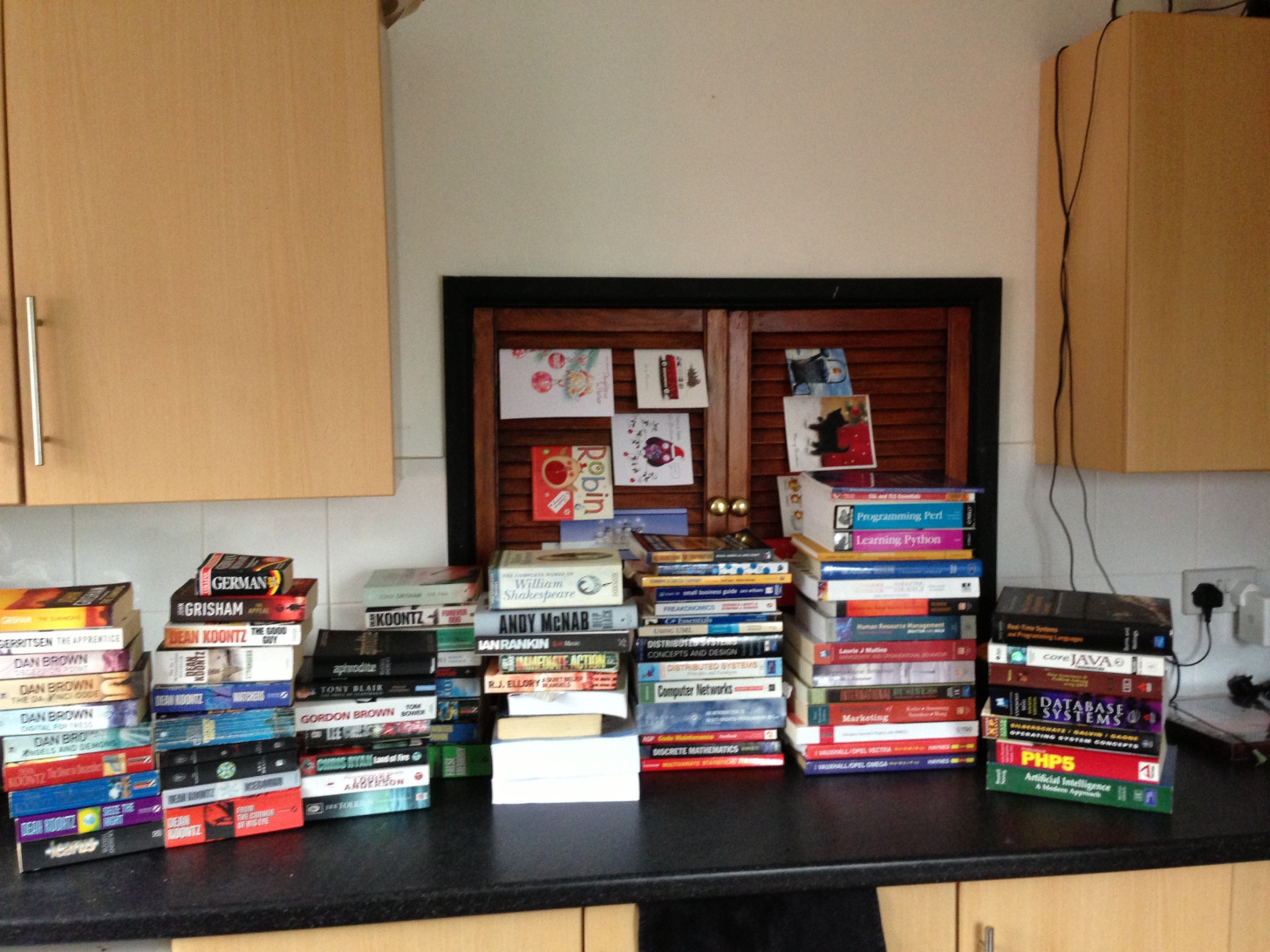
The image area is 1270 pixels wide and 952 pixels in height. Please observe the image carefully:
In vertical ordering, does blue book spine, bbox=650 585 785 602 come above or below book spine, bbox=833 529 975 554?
below

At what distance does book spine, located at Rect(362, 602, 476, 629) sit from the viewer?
1.57 metres

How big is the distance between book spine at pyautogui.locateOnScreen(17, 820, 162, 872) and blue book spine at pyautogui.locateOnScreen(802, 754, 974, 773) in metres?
1.02

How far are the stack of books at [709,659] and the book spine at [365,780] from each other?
37cm

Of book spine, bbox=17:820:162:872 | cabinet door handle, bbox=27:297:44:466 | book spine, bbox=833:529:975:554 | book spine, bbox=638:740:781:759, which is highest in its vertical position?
cabinet door handle, bbox=27:297:44:466

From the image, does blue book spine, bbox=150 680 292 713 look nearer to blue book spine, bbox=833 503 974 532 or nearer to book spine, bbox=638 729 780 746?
book spine, bbox=638 729 780 746

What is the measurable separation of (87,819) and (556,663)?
688 mm

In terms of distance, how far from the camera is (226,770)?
4.46ft

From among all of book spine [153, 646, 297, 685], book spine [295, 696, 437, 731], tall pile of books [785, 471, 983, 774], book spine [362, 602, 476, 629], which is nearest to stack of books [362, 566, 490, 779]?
book spine [362, 602, 476, 629]

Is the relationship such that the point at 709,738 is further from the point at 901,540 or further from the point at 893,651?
the point at 901,540

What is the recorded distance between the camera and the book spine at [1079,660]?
1453 mm

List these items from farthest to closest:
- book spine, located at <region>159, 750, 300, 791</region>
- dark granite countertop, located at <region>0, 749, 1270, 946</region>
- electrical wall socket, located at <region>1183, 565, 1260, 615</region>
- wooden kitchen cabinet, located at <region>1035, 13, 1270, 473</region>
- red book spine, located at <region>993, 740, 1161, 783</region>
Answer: electrical wall socket, located at <region>1183, 565, 1260, 615</region>, wooden kitchen cabinet, located at <region>1035, 13, 1270, 473</region>, red book spine, located at <region>993, 740, 1161, 783</region>, book spine, located at <region>159, 750, 300, 791</region>, dark granite countertop, located at <region>0, 749, 1270, 946</region>

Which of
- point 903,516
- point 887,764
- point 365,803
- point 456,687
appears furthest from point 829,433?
point 365,803

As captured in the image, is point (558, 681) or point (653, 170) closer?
point (558, 681)

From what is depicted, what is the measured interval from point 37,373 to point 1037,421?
67.4 inches
